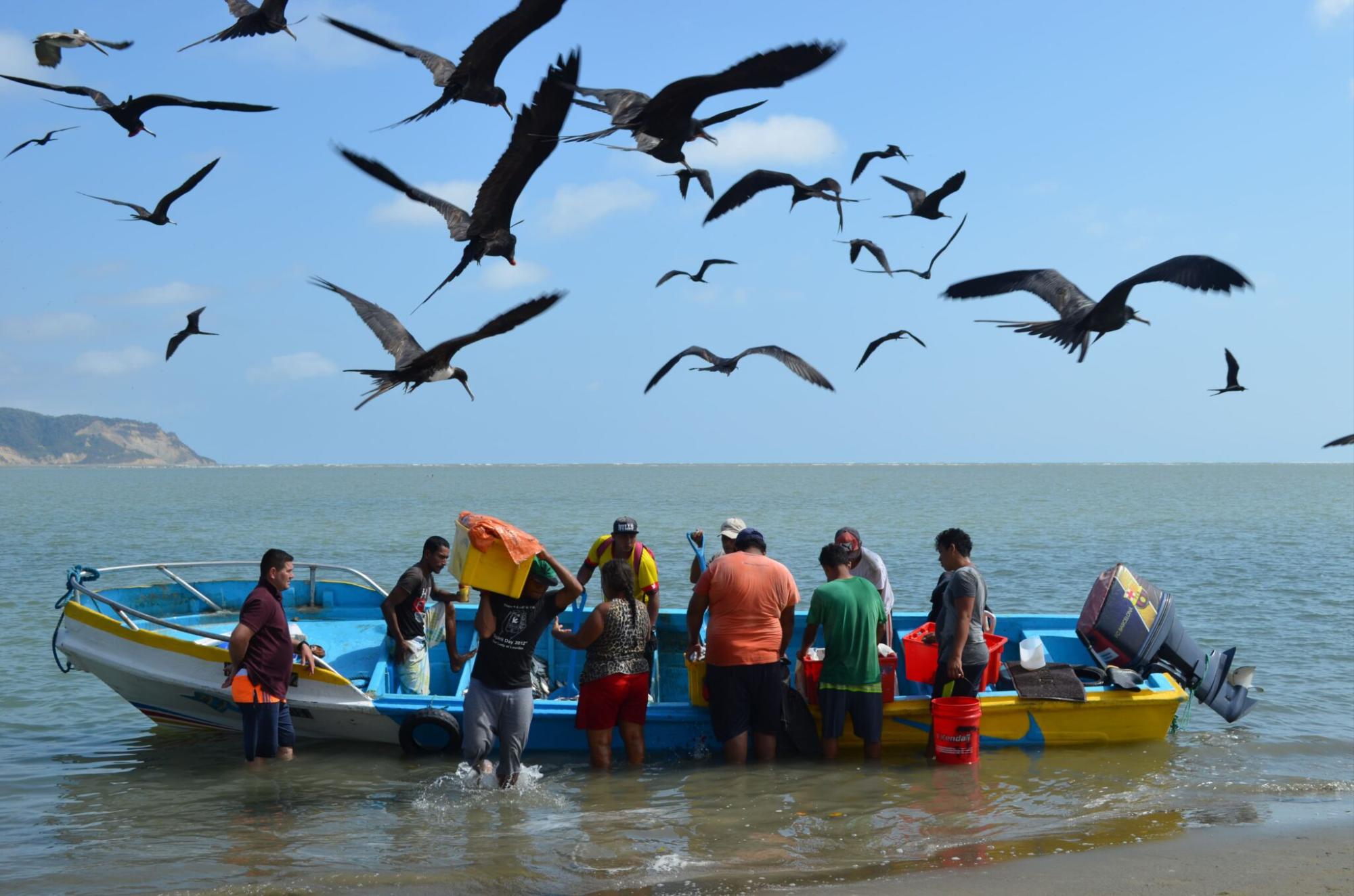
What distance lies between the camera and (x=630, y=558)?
8.50 m

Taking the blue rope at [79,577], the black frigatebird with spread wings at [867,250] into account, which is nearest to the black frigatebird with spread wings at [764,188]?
the black frigatebird with spread wings at [867,250]

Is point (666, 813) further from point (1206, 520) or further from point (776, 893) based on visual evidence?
point (1206, 520)

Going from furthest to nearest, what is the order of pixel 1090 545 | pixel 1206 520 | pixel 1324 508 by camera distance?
pixel 1324 508
pixel 1206 520
pixel 1090 545

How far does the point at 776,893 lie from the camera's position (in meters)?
A: 6.21

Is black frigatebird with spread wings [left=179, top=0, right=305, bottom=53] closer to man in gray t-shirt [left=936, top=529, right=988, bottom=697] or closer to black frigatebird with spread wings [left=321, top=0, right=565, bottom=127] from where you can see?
black frigatebird with spread wings [left=321, top=0, right=565, bottom=127]

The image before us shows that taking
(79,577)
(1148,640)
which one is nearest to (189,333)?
(79,577)

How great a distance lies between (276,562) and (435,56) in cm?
389

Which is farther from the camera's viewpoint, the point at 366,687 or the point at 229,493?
the point at 229,493

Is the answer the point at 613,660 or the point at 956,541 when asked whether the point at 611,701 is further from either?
the point at 956,541

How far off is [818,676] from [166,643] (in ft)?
16.6

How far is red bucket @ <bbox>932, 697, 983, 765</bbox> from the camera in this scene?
8602 millimetres

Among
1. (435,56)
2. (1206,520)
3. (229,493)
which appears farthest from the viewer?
(229,493)

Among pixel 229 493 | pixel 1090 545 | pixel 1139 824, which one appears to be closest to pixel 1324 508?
pixel 1090 545

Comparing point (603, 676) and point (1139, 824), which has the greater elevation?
point (603, 676)
